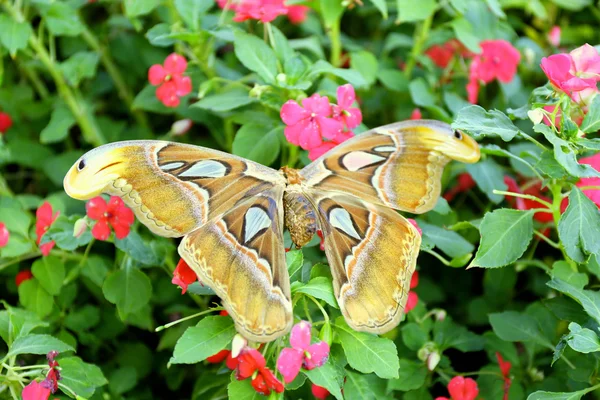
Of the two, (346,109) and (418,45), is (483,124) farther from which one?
(418,45)

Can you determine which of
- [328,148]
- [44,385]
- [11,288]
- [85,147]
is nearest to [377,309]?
[328,148]

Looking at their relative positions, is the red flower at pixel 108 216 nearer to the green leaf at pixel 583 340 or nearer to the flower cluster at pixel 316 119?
the flower cluster at pixel 316 119

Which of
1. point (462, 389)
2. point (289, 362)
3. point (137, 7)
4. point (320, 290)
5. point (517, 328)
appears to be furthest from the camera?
point (137, 7)

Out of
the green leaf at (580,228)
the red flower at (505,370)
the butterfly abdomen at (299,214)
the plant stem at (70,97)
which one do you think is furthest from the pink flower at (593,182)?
the plant stem at (70,97)

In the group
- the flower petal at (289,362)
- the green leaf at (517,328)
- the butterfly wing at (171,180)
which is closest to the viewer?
the flower petal at (289,362)

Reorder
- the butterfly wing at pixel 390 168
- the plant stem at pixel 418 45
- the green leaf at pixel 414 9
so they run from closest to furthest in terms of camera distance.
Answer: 1. the butterfly wing at pixel 390 168
2. the green leaf at pixel 414 9
3. the plant stem at pixel 418 45

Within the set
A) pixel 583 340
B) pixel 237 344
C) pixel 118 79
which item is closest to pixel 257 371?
pixel 237 344

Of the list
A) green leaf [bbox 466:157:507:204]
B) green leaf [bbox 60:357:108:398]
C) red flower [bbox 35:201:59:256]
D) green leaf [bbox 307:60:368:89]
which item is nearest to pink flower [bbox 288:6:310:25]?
green leaf [bbox 307:60:368:89]
